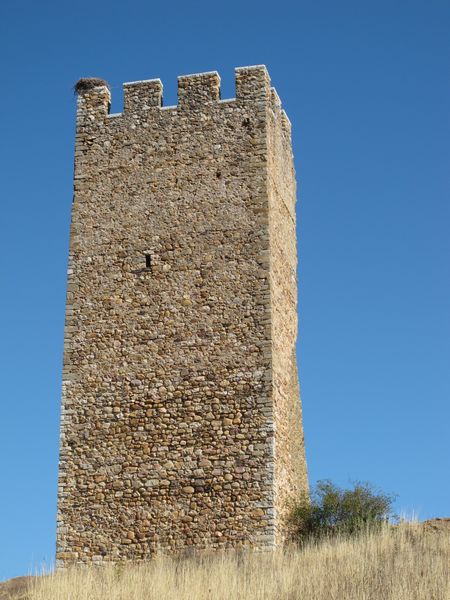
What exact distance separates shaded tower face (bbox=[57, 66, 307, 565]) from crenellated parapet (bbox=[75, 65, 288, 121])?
26mm

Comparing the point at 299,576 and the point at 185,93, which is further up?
the point at 185,93

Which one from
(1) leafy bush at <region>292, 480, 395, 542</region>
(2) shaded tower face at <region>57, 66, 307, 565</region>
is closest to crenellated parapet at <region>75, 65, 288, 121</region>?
(2) shaded tower face at <region>57, 66, 307, 565</region>

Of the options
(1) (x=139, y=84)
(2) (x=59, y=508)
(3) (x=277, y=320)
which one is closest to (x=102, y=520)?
(2) (x=59, y=508)

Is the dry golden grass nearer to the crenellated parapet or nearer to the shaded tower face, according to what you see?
the shaded tower face

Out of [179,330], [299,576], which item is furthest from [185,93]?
[299,576]

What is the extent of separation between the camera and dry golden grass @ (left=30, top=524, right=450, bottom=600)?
14602 mm

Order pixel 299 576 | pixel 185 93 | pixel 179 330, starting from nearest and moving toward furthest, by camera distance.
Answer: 1. pixel 299 576
2. pixel 179 330
3. pixel 185 93

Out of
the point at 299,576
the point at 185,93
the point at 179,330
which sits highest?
the point at 185,93

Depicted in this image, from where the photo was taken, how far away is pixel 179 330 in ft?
66.5

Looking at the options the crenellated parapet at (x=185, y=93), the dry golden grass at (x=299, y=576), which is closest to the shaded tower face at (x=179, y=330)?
the crenellated parapet at (x=185, y=93)

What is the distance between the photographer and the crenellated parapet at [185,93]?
70.1ft

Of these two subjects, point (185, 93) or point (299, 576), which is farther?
point (185, 93)

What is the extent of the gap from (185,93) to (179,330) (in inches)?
180

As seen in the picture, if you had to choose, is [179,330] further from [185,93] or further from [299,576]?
[299,576]
